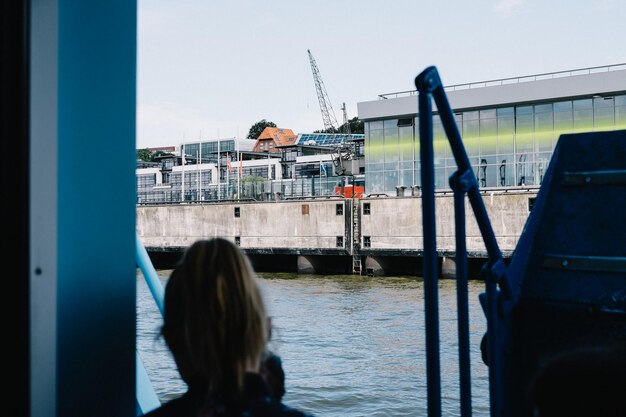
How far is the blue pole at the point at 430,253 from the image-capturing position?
221 cm

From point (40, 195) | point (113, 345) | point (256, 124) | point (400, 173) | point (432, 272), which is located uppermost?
point (256, 124)

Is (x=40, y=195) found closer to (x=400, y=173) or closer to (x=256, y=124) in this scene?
(x=400, y=173)

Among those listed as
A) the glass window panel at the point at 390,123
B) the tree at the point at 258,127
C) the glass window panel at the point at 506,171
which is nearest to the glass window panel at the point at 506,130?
the glass window panel at the point at 506,171

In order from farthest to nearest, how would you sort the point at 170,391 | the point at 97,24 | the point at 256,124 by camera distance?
1. the point at 256,124
2. the point at 170,391
3. the point at 97,24

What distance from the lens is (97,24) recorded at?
1.88 m

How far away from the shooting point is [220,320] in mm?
1343

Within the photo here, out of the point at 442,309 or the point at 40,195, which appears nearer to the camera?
the point at 40,195

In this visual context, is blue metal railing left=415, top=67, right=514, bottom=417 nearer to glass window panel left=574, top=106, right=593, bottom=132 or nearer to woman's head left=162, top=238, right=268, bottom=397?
woman's head left=162, top=238, right=268, bottom=397

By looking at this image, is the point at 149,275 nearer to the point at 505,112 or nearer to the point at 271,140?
the point at 505,112

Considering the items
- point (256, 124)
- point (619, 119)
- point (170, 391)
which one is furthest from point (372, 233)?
point (256, 124)

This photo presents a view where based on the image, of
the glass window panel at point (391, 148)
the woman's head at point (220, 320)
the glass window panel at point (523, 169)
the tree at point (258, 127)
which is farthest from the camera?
the tree at point (258, 127)

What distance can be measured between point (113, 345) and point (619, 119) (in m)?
32.1

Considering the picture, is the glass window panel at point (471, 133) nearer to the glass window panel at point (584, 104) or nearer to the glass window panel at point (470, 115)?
the glass window panel at point (470, 115)

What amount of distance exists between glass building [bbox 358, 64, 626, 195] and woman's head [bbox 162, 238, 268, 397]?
97.3 ft
